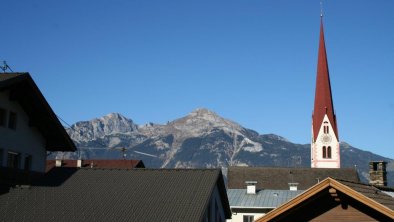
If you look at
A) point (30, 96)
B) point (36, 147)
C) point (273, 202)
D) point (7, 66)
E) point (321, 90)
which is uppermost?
point (321, 90)

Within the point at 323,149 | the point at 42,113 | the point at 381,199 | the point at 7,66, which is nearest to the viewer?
the point at 381,199

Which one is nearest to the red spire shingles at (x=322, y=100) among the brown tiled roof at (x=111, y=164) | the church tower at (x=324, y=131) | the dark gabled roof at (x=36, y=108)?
the church tower at (x=324, y=131)

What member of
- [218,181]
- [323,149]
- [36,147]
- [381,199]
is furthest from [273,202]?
[323,149]

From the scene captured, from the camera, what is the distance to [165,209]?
80.9 ft

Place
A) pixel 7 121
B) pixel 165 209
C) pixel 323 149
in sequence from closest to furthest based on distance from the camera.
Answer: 1. pixel 165 209
2. pixel 7 121
3. pixel 323 149

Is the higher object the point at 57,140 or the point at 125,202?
the point at 57,140

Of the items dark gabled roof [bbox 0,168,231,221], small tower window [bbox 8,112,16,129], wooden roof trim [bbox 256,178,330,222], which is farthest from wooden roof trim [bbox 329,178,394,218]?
small tower window [bbox 8,112,16,129]

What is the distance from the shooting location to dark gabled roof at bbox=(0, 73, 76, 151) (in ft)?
94.6

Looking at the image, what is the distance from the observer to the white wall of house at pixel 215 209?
2805cm

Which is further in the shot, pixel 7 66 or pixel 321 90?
pixel 321 90

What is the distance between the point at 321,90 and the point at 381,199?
104 metres

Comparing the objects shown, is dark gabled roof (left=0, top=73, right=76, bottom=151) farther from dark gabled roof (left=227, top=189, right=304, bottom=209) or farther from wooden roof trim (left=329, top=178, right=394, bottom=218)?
dark gabled roof (left=227, top=189, right=304, bottom=209)

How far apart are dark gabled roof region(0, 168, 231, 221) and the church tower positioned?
8815cm

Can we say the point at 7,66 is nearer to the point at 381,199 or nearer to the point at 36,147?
the point at 36,147
